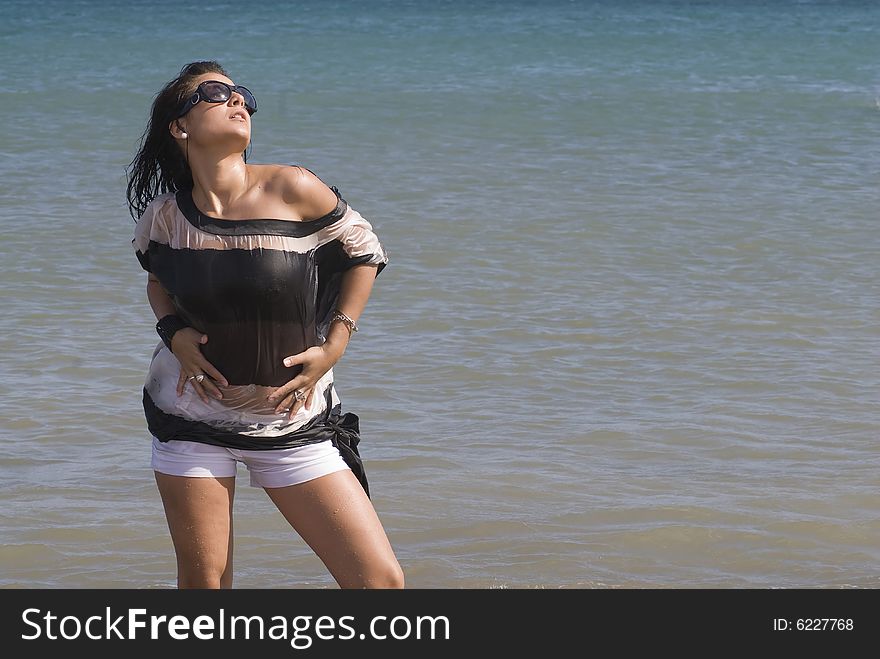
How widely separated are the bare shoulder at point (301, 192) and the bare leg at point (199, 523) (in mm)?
675

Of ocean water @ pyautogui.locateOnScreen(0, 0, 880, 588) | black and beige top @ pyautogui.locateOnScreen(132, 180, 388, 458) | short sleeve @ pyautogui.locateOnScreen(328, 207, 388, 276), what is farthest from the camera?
ocean water @ pyautogui.locateOnScreen(0, 0, 880, 588)

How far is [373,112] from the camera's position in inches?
731

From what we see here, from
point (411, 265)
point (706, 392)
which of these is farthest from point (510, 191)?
point (706, 392)

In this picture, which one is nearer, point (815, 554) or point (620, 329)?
point (815, 554)

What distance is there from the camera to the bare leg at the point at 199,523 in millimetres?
3336

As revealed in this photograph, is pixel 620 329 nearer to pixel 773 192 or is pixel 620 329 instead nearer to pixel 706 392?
pixel 706 392

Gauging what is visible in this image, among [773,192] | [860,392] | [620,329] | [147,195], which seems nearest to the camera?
[147,195]

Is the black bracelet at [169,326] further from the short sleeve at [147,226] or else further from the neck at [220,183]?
the neck at [220,183]

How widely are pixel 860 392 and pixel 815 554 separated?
202cm

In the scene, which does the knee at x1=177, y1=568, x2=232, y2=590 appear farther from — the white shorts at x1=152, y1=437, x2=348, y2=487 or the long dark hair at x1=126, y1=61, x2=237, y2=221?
the long dark hair at x1=126, y1=61, x2=237, y2=221

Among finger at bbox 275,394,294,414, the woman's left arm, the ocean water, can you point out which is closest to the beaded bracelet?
the woman's left arm

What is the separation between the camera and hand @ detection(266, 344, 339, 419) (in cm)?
335

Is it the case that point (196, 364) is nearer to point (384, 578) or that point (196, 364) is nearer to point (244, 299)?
point (244, 299)

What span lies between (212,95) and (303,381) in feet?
2.37
